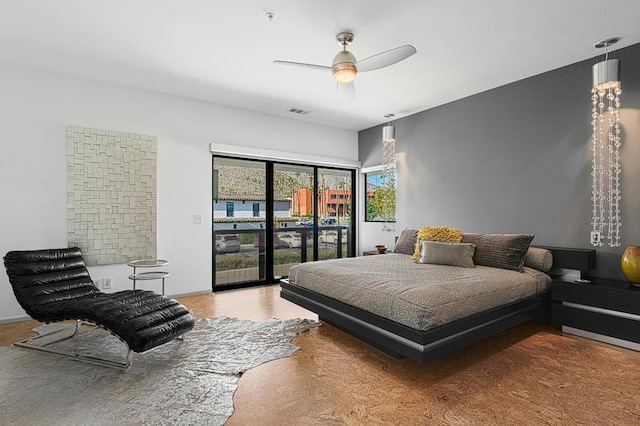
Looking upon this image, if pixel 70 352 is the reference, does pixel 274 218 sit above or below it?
Answer: above

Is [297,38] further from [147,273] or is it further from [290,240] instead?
[290,240]

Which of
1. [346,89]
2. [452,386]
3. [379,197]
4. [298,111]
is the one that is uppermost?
[298,111]

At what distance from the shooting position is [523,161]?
13.3ft

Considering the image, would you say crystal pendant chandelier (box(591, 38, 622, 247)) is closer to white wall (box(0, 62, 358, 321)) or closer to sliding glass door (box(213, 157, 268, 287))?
white wall (box(0, 62, 358, 321))

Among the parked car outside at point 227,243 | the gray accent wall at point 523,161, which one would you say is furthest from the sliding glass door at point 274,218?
the gray accent wall at point 523,161

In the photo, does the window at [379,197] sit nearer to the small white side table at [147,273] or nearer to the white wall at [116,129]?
the white wall at [116,129]

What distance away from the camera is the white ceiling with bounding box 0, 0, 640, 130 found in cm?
262

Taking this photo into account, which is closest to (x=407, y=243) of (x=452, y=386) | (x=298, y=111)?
(x=452, y=386)

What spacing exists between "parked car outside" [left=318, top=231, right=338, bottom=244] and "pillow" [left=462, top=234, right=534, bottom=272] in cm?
302

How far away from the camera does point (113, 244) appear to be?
413 cm

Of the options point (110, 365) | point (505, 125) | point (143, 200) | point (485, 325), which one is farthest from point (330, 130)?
point (110, 365)

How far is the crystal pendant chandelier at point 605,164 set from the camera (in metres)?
3.26

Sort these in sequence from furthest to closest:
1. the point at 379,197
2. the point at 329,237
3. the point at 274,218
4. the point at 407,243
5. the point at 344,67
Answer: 1. the point at 329,237
2. the point at 379,197
3. the point at 274,218
4. the point at 407,243
5. the point at 344,67

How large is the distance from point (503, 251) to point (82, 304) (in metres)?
4.00
